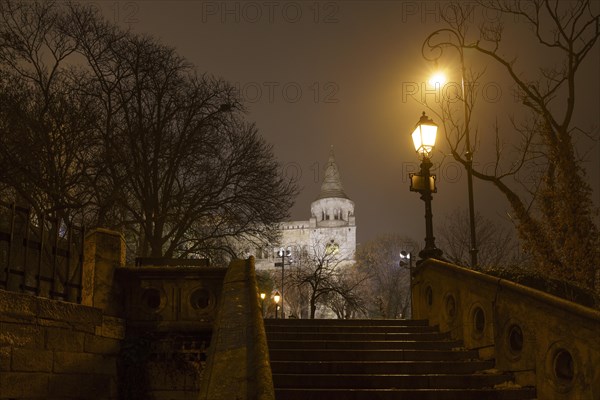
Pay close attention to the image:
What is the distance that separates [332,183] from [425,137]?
430 ft

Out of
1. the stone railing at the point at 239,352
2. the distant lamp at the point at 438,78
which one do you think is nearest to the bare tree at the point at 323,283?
the distant lamp at the point at 438,78

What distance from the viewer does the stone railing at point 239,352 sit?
5.46m

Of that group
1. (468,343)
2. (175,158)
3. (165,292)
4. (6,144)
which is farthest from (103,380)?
(175,158)

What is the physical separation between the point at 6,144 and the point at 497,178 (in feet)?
53.2

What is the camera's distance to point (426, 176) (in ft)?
41.4

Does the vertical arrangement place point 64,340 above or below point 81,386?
above

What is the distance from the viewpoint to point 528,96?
21000mm

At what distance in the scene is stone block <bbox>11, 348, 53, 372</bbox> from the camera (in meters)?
7.45

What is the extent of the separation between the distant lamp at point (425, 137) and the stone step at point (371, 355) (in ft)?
16.6

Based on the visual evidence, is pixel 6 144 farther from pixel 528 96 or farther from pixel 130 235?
pixel 528 96

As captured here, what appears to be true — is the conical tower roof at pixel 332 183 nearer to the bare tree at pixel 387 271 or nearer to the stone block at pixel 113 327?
the bare tree at pixel 387 271

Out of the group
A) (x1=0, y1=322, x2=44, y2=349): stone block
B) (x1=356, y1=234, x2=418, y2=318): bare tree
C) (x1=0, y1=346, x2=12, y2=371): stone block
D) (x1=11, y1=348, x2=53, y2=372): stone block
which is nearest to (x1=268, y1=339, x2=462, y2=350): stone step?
(x1=11, y1=348, x2=53, y2=372): stone block

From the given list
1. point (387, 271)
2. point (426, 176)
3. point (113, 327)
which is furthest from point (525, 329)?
point (387, 271)

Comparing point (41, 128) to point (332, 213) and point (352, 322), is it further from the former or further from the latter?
point (332, 213)
